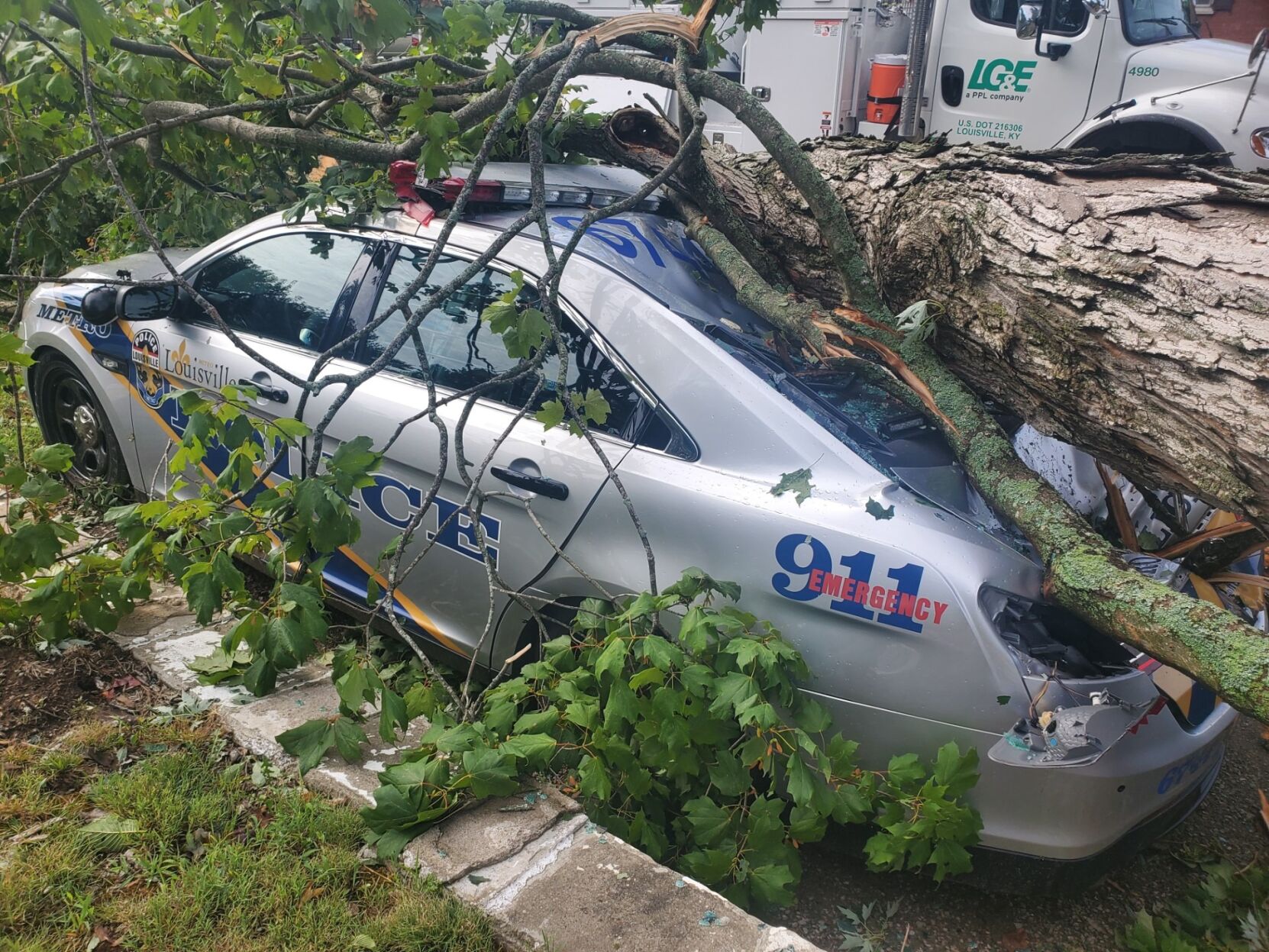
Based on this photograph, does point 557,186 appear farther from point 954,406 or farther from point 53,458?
point 53,458

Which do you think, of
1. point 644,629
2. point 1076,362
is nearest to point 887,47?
point 1076,362

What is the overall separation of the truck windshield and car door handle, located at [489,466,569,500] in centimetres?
697

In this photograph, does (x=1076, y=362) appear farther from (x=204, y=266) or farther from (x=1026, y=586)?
(x=204, y=266)

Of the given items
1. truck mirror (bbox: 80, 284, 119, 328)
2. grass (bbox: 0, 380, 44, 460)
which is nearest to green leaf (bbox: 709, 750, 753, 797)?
truck mirror (bbox: 80, 284, 119, 328)

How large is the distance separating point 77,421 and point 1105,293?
4028 mm

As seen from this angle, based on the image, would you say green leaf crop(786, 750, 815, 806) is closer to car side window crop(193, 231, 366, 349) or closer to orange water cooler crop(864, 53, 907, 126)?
car side window crop(193, 231, 366, 349)

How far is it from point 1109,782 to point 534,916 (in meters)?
1.28

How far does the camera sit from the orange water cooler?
335 inches

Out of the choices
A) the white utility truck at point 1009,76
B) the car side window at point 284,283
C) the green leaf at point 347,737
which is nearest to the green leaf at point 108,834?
the green leaf at point 347,737

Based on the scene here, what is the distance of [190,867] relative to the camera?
7.29ft

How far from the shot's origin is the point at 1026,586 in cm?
225

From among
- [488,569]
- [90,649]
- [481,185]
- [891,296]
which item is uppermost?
[481,185]

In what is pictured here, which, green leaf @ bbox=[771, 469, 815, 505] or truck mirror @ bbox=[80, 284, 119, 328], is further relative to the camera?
truck mirror @ bbox=[80, 284, 119, 328]

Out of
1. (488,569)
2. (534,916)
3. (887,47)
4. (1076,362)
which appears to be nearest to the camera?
(534,916)
